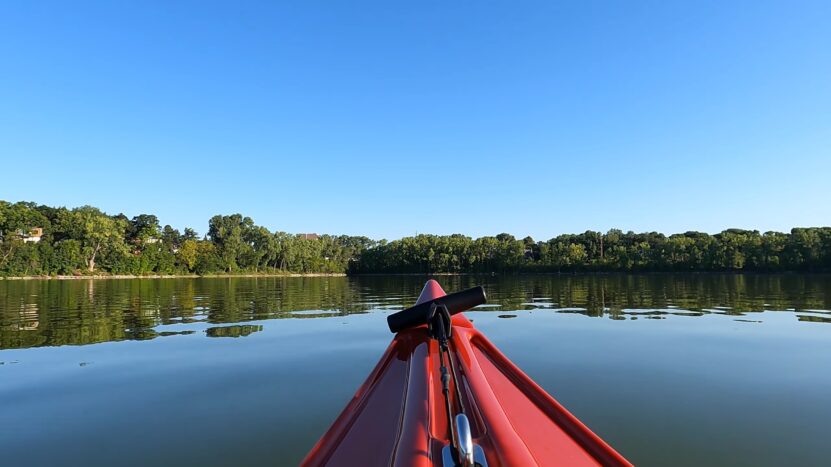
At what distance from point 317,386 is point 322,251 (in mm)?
120183

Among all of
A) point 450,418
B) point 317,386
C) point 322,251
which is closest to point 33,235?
point 322,251

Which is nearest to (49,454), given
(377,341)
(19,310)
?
(377,341)

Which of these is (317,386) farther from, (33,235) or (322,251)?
(322,251)

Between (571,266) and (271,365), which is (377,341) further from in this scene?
(571,266)

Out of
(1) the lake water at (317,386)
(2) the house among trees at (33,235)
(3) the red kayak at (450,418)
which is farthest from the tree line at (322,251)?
(3) the red kayak at (450,418)

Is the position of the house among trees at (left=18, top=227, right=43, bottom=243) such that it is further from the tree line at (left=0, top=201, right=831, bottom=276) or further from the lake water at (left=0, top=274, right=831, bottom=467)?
the lake water at (left=0, top=274, right=831, bottom=467)

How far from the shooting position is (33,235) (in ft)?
256

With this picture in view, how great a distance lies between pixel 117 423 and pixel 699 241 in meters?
92.9

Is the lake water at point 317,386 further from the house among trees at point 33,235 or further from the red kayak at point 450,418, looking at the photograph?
the house among trees at point 33,235

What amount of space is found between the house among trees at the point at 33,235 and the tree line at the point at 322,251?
0.14 meters

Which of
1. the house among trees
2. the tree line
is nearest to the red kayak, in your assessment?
the tree line

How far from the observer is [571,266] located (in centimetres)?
9181

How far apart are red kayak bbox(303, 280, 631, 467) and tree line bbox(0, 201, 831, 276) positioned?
286 ft

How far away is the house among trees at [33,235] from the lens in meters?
75.6
